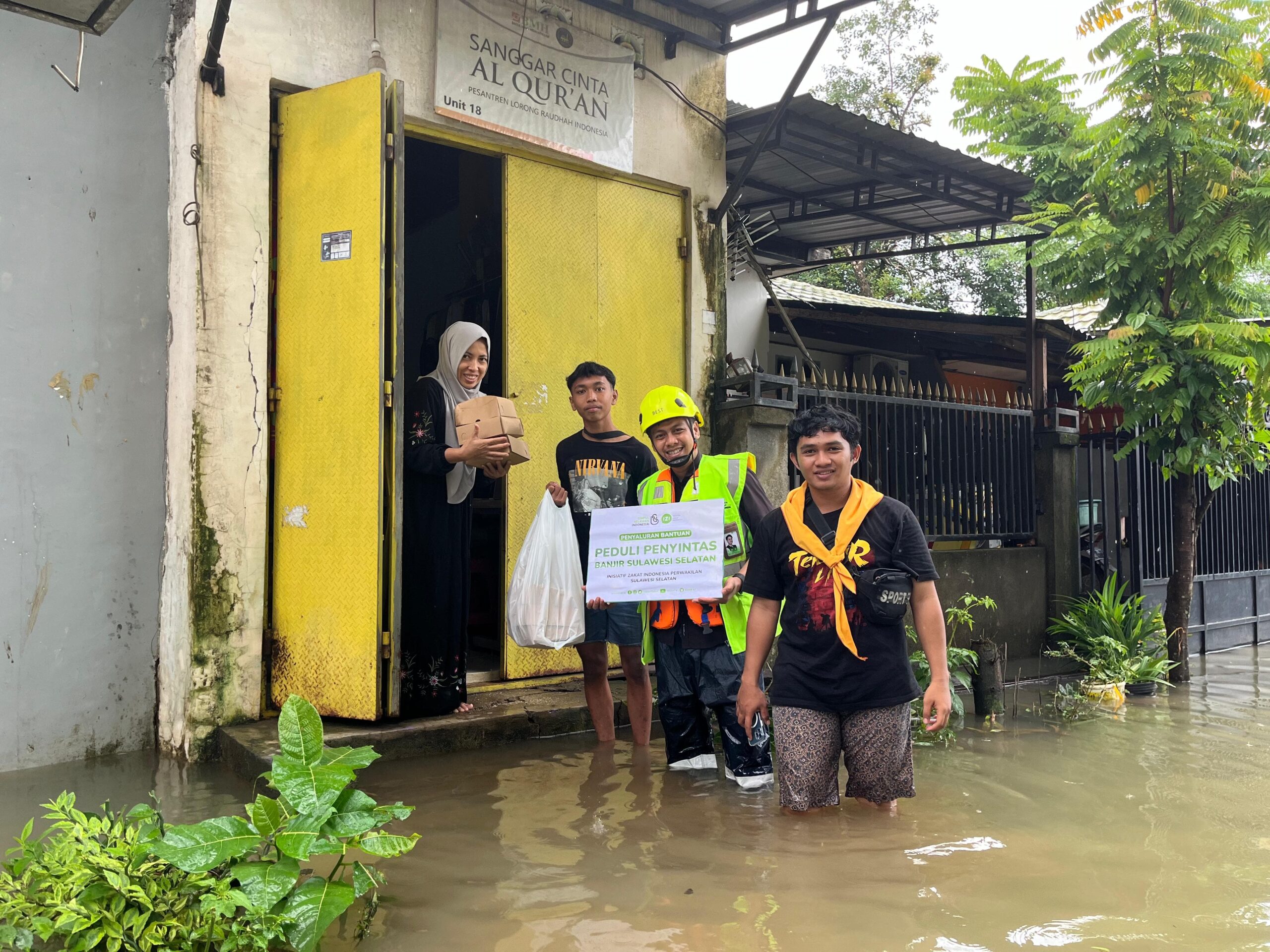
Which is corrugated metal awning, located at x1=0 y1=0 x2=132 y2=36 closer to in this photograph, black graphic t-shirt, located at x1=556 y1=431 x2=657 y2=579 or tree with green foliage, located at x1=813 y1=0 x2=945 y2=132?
black graphic t-shirt, located at x1=556 y1=431 x2=657 y2=579

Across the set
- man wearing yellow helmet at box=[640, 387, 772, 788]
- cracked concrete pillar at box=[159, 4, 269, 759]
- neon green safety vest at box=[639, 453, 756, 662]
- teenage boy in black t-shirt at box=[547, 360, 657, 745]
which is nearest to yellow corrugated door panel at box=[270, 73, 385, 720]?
cracked concrete pillar at box=[159, 4, 269, 759]

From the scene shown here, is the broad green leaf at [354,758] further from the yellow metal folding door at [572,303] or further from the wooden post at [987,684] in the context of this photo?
the wooden post at [987,684]

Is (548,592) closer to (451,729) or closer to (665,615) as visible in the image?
(665,615)

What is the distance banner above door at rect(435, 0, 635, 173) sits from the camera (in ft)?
20.1

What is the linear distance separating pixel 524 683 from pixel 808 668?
303cm

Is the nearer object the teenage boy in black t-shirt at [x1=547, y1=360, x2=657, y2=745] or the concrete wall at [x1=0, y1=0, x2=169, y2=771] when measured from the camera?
the concrete wall at [x1=0, y1=0, x2=169, y2=771]

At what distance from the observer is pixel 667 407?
466 centimetres

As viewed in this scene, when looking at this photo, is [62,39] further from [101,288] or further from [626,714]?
[626,714]

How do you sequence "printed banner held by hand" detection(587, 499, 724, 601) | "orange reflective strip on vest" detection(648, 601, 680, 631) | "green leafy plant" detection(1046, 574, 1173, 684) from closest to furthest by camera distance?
"printed banner held by hand" detection(587, 499, 724, 601)
"orange reflective strip on vest" detection(648, 601, 680, 631)
"green leafy plant" detection(1046, 574, 1173, 684)

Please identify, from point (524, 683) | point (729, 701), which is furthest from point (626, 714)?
point (729, 701)

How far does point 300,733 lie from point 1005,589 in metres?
7.05

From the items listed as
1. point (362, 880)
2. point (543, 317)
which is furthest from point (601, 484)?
point (362, 880)

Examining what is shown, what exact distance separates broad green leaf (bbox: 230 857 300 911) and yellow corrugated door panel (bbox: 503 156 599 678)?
3673 mm

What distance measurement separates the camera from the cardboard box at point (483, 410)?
4.86 meters
